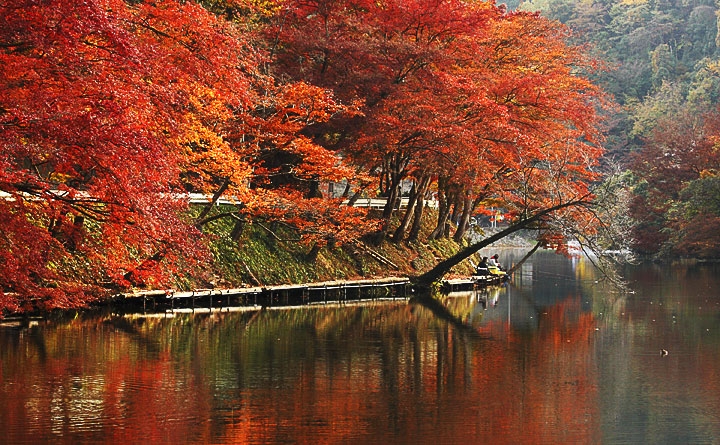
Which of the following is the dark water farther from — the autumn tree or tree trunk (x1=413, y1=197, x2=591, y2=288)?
tree trunk (x1=413, y1=197, x2=591, y2=288)

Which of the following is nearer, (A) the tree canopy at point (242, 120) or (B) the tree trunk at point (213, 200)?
(A) the tree canopy at point (242, 120)

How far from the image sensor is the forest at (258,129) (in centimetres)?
1577

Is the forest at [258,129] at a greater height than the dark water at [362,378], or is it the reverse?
the forest at [258,129]

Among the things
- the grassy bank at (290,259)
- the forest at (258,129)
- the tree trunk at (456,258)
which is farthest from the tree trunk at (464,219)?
the tree trunk at (456,258)

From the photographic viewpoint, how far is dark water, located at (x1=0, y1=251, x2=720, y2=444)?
12.0 meters

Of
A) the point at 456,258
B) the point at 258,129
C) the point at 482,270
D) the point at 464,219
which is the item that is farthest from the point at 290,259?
the point at 464,219

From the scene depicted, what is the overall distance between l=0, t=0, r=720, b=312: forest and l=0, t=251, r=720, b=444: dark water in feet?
6.66

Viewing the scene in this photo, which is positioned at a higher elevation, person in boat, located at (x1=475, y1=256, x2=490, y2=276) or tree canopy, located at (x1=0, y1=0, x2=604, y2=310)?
tree canopy, located at (x1=0, y1=0, x2=604, y2=310)

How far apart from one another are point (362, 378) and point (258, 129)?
35.9 ft

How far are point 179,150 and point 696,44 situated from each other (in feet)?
234

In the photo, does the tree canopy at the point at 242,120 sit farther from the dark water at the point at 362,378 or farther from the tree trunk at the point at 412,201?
the dark water at the point at 362,378

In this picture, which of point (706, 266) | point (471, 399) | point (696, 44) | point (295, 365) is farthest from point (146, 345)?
point (696, 44)

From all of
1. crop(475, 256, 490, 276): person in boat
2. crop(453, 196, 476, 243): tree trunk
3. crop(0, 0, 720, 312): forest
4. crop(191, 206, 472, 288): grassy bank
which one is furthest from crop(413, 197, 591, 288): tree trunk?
crop(453, 196, 476, 243): tree trunk

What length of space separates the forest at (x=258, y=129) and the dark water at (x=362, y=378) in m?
2.03
